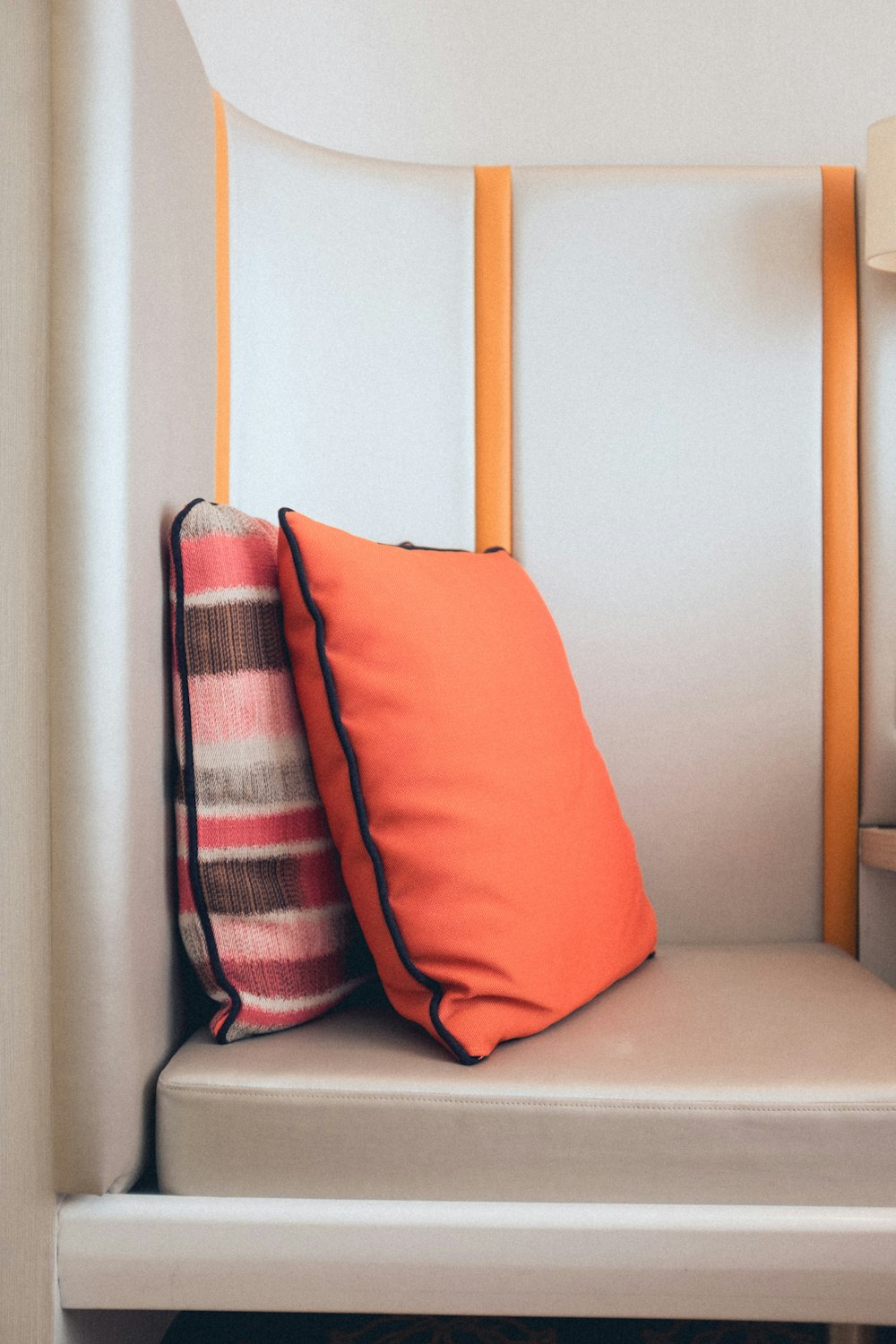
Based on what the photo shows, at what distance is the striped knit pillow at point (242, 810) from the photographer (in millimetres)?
916

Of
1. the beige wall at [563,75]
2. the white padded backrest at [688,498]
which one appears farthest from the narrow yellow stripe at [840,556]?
the beige wall at [563,75]

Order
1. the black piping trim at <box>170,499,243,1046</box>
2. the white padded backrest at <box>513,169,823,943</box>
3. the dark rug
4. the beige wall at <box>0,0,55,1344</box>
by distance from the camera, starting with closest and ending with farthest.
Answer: the beige wall at <box>0,0,55,1344</box> < the black piping trim at <box>170,499,243,1046</box> < the dark rug < the white padded backrest at <box>513,169,823,943</box>

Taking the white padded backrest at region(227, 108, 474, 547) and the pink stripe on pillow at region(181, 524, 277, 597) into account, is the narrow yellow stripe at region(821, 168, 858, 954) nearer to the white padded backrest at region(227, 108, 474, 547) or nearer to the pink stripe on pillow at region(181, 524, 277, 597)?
the white padded backrest at region(227, 108, 474, 547)

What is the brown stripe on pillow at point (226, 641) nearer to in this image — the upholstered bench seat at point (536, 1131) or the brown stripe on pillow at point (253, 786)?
the brown stripe on pillow at point (253, 786)

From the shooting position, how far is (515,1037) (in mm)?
910

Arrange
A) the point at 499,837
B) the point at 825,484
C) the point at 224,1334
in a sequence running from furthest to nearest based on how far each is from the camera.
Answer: the point at 825,484, the point at 224,1334, the point at 499,837

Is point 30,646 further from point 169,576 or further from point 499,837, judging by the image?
point 499,837

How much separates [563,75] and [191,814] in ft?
4.33

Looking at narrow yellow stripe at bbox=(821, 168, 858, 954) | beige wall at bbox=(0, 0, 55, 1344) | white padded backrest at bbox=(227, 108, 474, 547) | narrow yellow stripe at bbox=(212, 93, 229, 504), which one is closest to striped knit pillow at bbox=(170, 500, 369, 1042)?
beige wall at bbox=(0, 0, 55, 1344)

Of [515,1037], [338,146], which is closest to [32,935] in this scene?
[515,1037]

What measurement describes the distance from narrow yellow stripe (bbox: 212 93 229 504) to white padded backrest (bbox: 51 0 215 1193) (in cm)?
39

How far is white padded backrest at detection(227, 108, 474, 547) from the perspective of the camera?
4.63 ft

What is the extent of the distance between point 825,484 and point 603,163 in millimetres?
617

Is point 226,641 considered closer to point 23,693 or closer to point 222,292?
point 23,693
